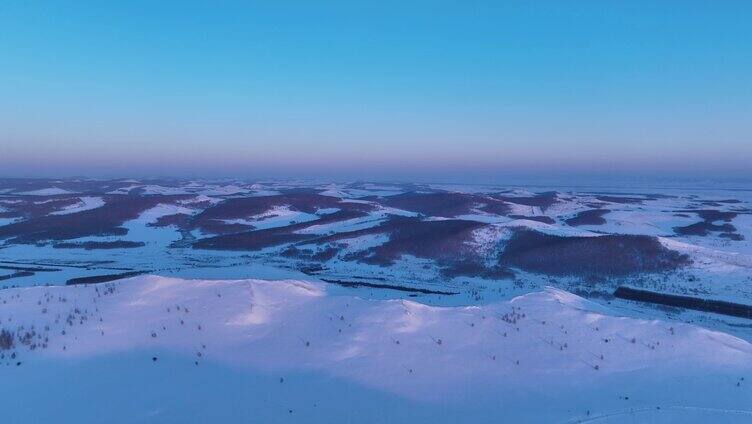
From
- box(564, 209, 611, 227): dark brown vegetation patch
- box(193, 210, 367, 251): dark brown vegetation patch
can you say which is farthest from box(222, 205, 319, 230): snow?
box(564, 209, 611, 227): dark brown vegetation patch

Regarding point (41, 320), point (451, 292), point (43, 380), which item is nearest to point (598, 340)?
point (43, 380)

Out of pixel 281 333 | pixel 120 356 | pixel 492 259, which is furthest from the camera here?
pixel 492 259

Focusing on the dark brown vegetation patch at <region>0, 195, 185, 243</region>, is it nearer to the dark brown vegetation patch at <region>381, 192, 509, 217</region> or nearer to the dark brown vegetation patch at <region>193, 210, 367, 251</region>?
the dark brown vegetation patch at <region>193, 210, 367, 251</region>

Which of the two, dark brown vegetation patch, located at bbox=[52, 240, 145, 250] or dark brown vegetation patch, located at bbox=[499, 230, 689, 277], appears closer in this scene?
dark brown vegetation patch, located at bbox=[499, 230, 689, 277]

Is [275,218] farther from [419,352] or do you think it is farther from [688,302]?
[419,352]

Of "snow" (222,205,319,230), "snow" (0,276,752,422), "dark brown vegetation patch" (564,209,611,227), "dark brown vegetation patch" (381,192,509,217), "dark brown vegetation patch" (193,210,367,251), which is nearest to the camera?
"snow" (0,276,752,422)

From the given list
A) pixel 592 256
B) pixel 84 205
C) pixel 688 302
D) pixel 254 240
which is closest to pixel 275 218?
pixel 254 240

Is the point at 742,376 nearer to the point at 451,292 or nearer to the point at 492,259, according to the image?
the point at 451,292

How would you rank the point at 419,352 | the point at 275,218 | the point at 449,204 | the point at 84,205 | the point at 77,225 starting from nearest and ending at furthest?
the point at 419,352 < the point at 77,225 < the point at 275,218 < the point at 84,205 < the point at 449,204
